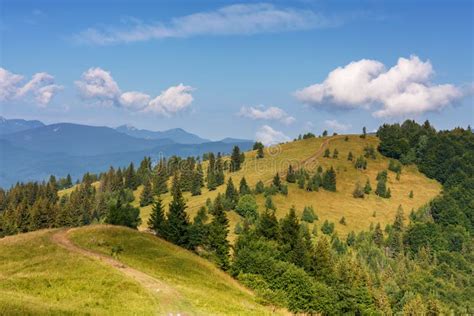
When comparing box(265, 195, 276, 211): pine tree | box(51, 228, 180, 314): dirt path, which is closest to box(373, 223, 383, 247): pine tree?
box(265, 195, 276, 211): pine tree

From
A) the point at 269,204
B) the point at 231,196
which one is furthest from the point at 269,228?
the point at 231,196

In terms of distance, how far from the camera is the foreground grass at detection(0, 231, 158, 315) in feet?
122

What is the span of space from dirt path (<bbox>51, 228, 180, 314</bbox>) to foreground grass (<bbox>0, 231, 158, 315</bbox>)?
Result: 1.32m

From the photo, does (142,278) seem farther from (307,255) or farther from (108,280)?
(307,255)

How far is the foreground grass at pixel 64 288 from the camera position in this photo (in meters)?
37.3

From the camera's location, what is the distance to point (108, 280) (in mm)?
48969

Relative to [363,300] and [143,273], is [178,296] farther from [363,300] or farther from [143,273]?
[363,300]

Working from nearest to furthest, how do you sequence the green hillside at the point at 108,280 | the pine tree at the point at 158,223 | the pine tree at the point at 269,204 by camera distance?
the green hillside at the point at 108,280
the pine tree at the point at 158,223
the pine tree at the point at 269,204

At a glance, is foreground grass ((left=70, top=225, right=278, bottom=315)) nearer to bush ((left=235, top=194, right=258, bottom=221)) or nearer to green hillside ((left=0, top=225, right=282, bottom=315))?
green hillside ((left=0, top=225, right=282, bottom=315))

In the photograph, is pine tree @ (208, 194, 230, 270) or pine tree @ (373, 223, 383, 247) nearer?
pine tree @ (208, 194, 230, 270)

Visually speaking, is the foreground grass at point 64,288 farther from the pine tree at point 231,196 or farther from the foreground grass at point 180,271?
the pine tree at point 231,196

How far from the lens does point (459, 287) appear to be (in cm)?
17100

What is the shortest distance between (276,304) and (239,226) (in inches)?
3725

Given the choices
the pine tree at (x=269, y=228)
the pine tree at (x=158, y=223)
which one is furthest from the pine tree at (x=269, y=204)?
the pine tree at (x=158, y=223)
